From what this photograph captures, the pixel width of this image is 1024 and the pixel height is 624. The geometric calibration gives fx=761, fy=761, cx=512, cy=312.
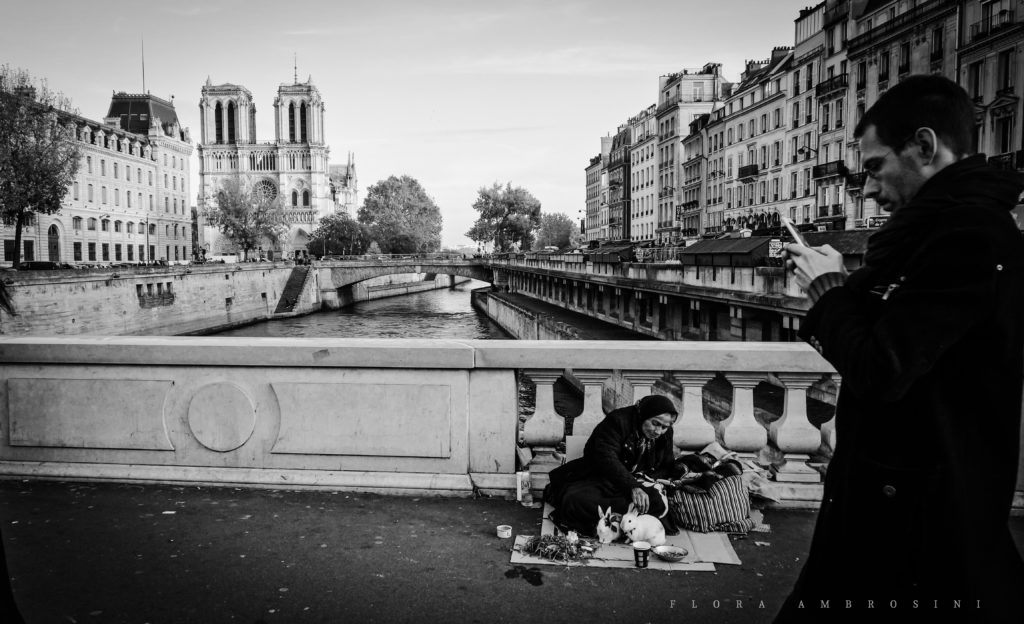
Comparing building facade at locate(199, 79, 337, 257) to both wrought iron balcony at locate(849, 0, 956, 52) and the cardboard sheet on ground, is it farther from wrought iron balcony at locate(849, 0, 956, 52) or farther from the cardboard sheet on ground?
the cardboard sheet on ground

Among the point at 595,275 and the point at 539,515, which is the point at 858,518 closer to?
the point at 539,515

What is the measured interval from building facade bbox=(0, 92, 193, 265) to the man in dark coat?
2515 inches

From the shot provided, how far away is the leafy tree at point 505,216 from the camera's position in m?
122

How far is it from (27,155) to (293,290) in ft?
110

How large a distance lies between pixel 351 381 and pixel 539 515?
4.70 feet

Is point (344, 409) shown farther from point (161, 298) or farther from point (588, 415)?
point (161, 298)

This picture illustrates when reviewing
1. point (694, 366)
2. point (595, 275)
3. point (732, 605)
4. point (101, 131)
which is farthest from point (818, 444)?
point (101, 131)

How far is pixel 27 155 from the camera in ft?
128

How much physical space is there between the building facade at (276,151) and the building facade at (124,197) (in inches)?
1250

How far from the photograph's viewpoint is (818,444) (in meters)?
4.62

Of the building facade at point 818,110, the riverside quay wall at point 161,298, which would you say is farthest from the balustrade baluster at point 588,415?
the riverside quay wall at point 161,298

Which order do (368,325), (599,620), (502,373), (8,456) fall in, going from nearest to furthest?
(599,620) → (502,373) → (8,456) → (368,325)

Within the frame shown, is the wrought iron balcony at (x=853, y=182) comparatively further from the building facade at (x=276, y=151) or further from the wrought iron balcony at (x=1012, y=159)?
the building facade at (x=276, y=151)

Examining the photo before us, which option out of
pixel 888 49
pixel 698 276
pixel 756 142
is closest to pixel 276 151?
pixel 756 142
